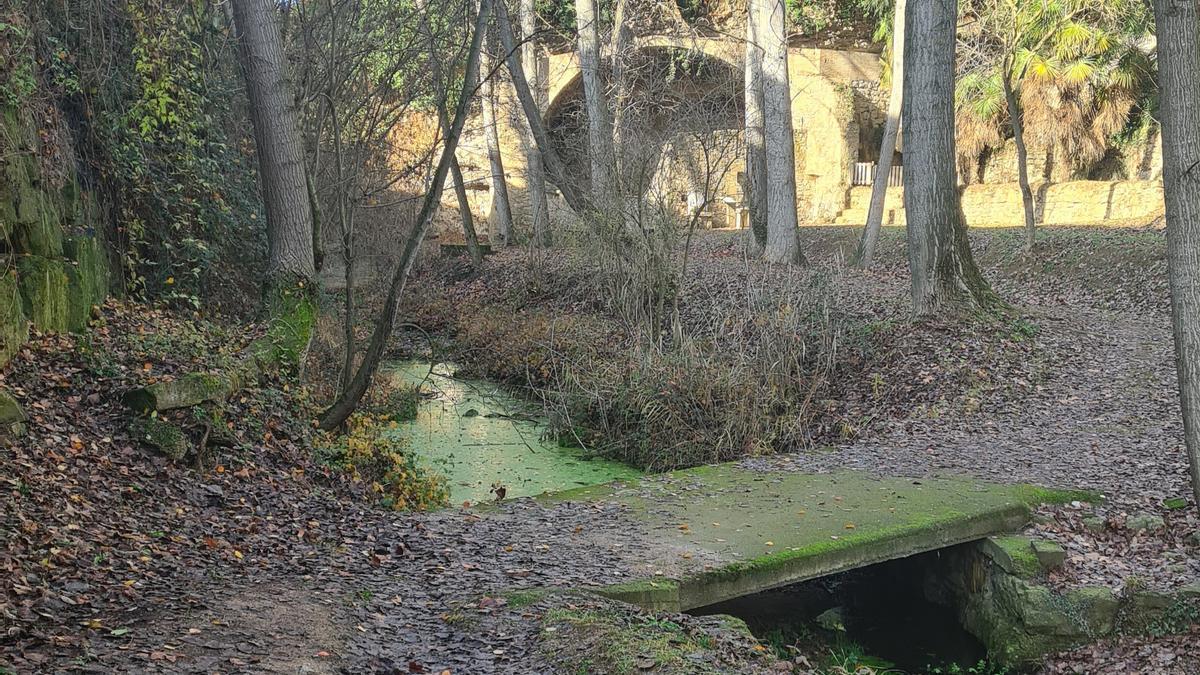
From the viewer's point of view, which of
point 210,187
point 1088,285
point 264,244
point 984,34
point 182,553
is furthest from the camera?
point 984,34

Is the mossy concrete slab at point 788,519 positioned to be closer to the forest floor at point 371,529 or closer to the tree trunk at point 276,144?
the forest floor at point 371,529

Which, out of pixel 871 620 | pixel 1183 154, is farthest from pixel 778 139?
pixel 1183 154

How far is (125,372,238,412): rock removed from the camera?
22.9ft

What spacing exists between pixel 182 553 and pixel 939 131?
397 inches

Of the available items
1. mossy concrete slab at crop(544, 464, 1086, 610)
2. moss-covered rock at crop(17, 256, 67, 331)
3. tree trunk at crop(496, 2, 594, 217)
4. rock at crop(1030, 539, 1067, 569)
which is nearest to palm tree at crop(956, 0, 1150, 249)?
tree trunk at crop(496, 2, 594, 217)

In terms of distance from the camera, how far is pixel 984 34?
874 inches

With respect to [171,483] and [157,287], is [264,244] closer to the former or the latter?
[157,287]

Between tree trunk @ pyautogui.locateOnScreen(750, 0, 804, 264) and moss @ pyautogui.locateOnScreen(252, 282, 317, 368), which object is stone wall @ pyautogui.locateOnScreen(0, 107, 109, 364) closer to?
moss @ pyautogui.locateOnScreen(252, 282, 317, 368)

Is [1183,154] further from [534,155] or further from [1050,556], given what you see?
[534,155]

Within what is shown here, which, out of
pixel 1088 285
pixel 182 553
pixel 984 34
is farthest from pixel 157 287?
pixel 984 34

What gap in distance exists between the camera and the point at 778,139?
18.0m

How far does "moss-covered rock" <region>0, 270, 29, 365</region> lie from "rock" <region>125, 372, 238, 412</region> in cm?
84

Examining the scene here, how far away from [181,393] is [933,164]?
9.19 meters

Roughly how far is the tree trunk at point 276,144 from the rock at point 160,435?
281 centimetres
